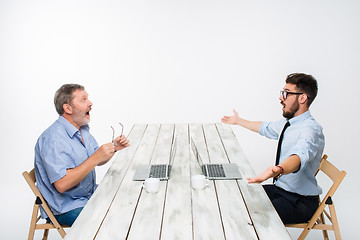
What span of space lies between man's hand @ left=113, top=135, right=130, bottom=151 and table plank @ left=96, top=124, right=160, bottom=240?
0.12m

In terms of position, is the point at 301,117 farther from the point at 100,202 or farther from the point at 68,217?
the point at 68,217

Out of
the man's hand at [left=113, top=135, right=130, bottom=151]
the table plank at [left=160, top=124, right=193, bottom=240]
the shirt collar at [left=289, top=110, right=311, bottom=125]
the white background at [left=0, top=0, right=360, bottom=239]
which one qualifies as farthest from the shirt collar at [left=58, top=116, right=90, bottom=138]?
the white background at [left=0, top=0, right=360, bottom=239]

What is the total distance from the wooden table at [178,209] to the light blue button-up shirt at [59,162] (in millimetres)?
261

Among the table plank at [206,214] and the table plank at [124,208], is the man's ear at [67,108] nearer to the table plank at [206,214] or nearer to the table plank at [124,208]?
the table plank at [124,208]

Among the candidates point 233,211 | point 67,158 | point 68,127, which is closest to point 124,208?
point 233,211

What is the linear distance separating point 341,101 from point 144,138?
320 cm

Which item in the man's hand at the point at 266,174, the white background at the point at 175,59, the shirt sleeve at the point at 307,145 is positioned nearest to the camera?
the man's hand at the point at 266,174

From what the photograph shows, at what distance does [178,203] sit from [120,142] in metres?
0.92

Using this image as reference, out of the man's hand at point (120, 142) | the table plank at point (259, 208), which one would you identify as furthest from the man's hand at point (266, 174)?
the man's hand at point (120, 142)

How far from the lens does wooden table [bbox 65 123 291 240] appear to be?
167 cm

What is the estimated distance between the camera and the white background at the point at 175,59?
520 centimetres

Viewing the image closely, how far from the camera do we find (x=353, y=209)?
3633mm

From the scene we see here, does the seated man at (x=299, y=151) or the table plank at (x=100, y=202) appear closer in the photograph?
the table plank at (x=100, y=202)

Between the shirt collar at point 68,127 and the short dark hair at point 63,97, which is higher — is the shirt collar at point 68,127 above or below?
below
